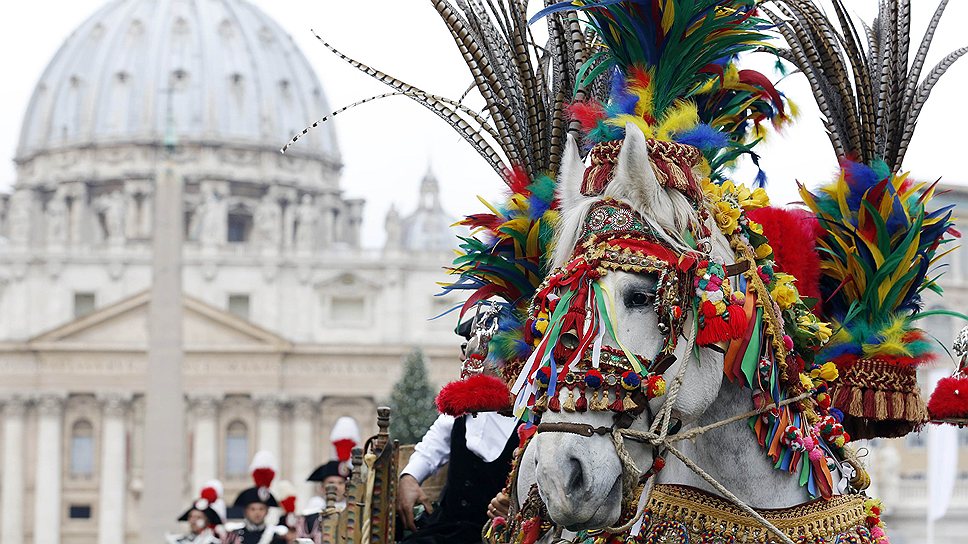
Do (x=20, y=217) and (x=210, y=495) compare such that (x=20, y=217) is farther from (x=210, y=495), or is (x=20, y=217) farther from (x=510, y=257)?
(x=510, y=257)

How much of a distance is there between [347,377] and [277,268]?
496 cm

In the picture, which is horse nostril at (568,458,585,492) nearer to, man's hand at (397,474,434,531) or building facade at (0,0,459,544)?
man's hand at (397,474,434,531)

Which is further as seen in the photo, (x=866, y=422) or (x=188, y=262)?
(x=188, y=262)

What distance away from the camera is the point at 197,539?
12.8 metres

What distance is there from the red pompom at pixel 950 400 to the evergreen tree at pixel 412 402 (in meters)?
42.9

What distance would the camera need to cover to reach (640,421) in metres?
3.55

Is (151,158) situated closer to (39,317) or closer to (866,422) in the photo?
(39,317)

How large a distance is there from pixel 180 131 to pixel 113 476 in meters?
23.4

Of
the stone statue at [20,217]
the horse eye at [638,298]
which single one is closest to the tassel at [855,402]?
the horse eye at [638,298]

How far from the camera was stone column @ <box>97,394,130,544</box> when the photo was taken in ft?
216

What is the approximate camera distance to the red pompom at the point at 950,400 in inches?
203

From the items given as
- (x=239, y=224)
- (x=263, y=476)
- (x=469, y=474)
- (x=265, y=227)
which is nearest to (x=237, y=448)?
(x=265, y=227)

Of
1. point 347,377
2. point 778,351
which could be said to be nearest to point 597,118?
point 778,351

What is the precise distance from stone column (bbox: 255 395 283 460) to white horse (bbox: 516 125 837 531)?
208 feet
